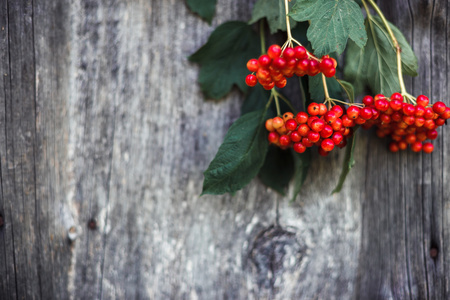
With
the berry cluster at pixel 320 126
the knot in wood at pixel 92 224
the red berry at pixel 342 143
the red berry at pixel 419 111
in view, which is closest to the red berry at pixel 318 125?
the berry cluster at pixel 320 126

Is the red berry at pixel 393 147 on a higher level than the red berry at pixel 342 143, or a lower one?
lower

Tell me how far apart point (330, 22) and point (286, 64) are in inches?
4.8

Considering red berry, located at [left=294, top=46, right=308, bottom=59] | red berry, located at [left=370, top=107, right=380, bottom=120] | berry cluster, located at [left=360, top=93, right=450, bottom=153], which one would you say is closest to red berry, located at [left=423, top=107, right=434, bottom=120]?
berry cluster, located at [left=360, top=93, right=450, bottom=153]

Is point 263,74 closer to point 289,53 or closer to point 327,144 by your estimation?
point 289,53

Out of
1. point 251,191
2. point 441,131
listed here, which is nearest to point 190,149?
point 251,191

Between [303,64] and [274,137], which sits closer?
[303,64]

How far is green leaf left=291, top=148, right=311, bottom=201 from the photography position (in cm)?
79

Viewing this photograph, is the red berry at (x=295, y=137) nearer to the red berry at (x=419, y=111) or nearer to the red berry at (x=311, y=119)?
the red berry at (x=311, y=119)

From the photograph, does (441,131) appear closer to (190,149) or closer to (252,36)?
(252,36)

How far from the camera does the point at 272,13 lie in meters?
0.81

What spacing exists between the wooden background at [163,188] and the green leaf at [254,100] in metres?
0.04

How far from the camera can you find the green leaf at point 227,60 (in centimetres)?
86

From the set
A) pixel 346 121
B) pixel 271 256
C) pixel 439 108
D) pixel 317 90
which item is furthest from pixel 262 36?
pixel 271 256

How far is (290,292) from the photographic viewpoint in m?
0.93
